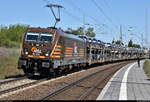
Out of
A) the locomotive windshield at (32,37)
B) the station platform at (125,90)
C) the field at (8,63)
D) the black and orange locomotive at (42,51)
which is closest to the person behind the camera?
the station platform at (125,90)

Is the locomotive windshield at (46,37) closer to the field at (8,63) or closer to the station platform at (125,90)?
the station platform at (125,90)

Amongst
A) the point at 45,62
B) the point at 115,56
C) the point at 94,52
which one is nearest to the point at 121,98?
the point at 45,62

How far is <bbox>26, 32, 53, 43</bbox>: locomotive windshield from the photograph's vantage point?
15.4m

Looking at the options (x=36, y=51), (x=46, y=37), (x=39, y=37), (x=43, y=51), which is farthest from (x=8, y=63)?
(x=43, y=51)

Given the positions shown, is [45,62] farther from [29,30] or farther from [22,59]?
[29,30]

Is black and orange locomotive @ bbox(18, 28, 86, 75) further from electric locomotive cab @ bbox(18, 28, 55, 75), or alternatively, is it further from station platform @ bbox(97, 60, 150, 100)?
station platform @ bbox(97, 60, 150, 100)

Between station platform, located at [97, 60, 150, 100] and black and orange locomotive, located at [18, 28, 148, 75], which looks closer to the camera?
station platform, located at [97, 60, 150, 100]

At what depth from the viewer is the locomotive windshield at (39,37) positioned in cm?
1540

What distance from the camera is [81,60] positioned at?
23.1m

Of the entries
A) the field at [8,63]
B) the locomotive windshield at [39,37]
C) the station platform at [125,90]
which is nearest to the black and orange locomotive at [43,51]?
the locomotive windshield at [39,37]

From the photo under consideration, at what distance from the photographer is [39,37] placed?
51.1 feet

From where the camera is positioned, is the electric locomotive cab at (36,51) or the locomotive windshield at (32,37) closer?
the electric locomotive cab at (36,51)

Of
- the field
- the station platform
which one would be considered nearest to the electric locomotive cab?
the station platform

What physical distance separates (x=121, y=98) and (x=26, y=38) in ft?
27.3
